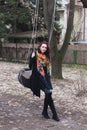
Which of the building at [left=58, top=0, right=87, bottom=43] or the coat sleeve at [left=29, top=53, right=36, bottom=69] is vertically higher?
the coat sleeve at [left=29, top=53, right=36, bottom=69]

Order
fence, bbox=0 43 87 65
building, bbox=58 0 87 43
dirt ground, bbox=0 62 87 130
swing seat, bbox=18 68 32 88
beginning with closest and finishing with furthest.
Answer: dirt ground, bbox=0 62 87 130
swing seat, bbox=18 68 32 88
fence, bbox=0 43 87 65
building, bbox=58 0 87 43

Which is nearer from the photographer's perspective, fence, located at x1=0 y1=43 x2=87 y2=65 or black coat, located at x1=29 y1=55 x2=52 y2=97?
black coat, located at x1=29 y1=55 x2=52 y2=97

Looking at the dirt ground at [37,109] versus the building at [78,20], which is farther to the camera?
the building at [78,20]

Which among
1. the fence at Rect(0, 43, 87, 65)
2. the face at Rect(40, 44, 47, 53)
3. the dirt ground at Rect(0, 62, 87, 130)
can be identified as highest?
the face at Rect(40, 44, 47, 53)

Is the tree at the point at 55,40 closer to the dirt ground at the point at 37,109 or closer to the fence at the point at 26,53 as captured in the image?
the dirt ground at the point at 37,109

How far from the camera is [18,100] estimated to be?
10.1 m

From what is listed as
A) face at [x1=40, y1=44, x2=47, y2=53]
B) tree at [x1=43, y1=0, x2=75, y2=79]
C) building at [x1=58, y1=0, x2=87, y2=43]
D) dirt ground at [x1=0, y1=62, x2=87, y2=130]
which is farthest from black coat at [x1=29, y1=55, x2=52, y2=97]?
building at [x1=58, y1=0, x2=87, y2=43]

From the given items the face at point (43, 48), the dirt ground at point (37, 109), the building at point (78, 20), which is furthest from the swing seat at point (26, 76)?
the building at point (78, 20)

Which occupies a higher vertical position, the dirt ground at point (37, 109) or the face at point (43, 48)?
the face at point (43, 48)

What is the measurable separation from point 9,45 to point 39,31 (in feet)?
7.89

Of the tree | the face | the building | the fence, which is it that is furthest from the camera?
the building

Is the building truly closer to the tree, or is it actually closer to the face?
the tree

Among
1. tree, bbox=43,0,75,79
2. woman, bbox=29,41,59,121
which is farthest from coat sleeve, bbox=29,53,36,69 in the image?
tree, bbox=43,0,75,79

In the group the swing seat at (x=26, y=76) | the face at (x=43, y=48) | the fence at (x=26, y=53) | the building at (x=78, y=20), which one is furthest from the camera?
the building at (x=78, y=20)
